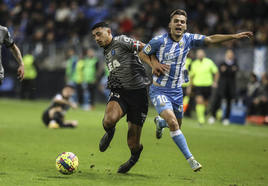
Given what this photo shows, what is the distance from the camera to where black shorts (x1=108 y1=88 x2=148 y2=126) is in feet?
26.1

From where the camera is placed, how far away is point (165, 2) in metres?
25.8

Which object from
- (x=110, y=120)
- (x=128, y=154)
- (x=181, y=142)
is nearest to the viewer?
(x=181, y=142)

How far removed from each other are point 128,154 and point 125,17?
17.1 metres

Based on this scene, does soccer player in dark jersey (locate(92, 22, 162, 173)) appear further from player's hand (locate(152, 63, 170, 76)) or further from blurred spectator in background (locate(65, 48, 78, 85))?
blurred spectator in background (locate(65, 48, 78, 85))

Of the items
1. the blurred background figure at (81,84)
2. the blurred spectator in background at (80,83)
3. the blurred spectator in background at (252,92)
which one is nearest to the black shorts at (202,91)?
the blurred spectator in background at (252,92)

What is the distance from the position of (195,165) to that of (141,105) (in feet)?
4.15

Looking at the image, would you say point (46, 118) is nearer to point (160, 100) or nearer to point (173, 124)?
point (160, 100)

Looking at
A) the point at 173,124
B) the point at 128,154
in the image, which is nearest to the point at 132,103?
the point at 173,124

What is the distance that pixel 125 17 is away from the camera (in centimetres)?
2658

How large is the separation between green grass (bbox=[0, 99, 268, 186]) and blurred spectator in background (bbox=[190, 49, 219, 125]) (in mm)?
924

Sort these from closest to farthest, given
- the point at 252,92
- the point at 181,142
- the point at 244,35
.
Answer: the point at 181,142 < the point at 244,35 < the point at 252,92

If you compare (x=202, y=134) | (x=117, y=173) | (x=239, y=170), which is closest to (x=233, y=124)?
(x=202, y=134)

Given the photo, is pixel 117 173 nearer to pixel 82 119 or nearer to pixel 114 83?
pixel 114 83

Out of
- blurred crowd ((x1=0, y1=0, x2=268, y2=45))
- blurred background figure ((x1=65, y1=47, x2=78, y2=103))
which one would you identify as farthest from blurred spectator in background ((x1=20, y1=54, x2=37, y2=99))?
blurred crowd ((x1=0, y1=0, x2=268, y2=45))
